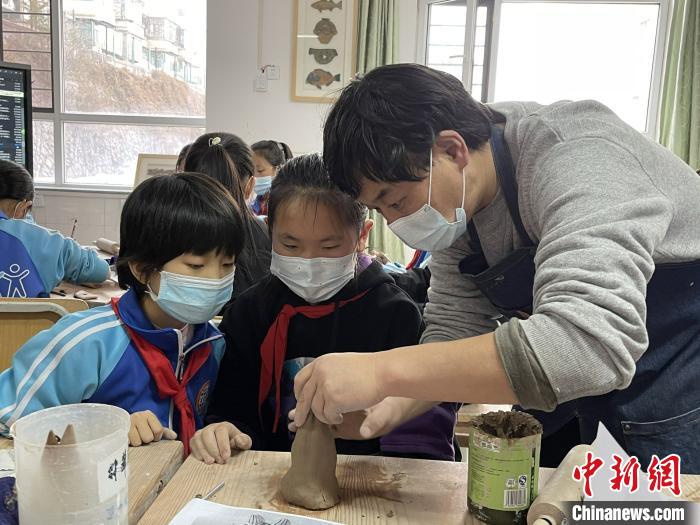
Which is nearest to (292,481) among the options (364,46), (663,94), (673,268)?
(673,268)

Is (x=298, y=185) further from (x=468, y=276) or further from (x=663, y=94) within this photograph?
(x=663, y=94)

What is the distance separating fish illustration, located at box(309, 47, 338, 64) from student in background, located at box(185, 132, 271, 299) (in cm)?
251

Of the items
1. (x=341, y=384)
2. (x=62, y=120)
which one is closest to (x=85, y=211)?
(x=62, y=120)

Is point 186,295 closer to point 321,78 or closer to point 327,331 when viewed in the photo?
point 327,331

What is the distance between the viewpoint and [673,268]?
3.35ft

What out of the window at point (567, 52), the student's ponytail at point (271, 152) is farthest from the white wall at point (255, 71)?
the student's ponytail at point (271, 152)

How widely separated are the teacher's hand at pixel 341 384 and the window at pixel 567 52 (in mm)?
4416

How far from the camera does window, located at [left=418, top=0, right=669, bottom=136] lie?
194 inches

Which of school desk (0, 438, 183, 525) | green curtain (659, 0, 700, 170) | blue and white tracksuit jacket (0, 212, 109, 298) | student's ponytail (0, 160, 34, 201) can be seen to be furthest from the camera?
green curtain (659, 0, 700, 170)

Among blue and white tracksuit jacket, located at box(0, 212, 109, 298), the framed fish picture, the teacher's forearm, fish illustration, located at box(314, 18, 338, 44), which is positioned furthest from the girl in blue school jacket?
fish illustration, located at box(314, 18, 338, 44)

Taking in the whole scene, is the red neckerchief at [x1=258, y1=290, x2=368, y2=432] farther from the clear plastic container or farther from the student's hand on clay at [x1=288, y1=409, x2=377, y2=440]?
the clear plastic container

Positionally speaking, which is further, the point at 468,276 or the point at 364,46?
the point at 364,46

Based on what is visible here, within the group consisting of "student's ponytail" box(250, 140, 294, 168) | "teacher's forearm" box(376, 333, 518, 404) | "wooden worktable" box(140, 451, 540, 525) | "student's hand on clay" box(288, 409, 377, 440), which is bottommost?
"wooden worktable" box(140, 451, 540, 525)

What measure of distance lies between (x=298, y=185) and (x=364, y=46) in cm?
381
